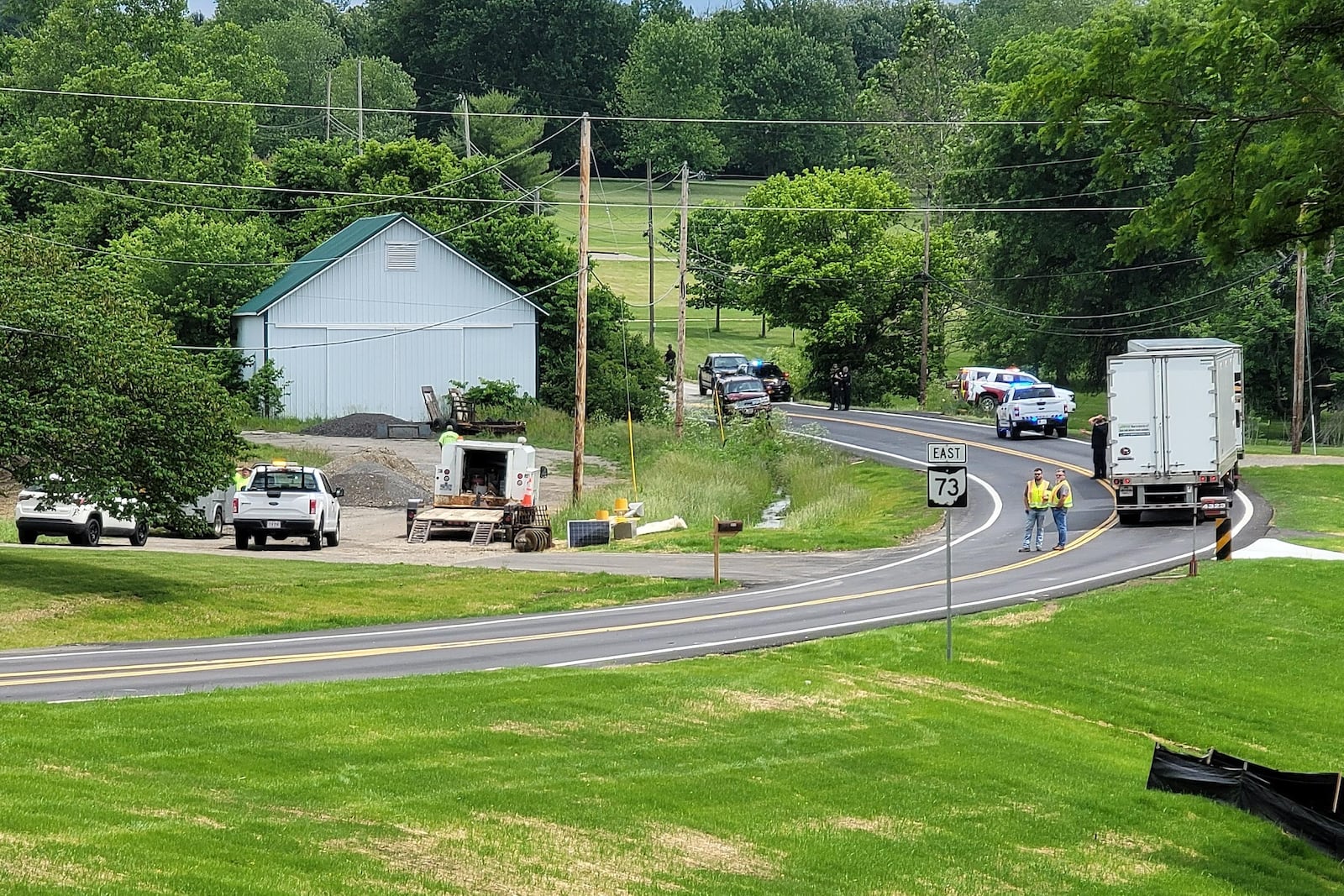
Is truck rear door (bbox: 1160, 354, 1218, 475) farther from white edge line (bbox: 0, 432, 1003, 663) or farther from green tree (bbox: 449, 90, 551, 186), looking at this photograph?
green tree (bbox: 449, 90, 551, 186)

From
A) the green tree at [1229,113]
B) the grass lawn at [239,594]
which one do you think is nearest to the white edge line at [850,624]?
the grass lawn at [239,594]

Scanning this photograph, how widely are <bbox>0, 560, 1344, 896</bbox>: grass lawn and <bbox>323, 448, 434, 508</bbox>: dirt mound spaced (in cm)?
2874

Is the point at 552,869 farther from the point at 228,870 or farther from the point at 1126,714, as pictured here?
the point at 1126,714

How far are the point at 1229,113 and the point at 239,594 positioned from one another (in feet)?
67.6

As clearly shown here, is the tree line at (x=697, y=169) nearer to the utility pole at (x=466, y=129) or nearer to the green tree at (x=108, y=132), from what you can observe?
the green tree at (x=108, y=132)

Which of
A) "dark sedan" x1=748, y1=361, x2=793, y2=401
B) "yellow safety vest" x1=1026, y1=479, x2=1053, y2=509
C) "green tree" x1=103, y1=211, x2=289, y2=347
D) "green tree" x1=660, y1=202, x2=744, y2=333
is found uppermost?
"green tree" x1=660, y1=202, x2=744, y2=333

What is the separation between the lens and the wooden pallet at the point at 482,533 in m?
41.6

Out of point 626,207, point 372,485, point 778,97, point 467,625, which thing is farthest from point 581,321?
point 778,97

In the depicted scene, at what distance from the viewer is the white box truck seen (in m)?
39.4

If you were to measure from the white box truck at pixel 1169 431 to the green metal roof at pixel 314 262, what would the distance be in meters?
33.6

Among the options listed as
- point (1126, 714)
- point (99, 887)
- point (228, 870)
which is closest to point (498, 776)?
point (228, 870)

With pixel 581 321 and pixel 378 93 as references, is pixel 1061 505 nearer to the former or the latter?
pixel 581 321

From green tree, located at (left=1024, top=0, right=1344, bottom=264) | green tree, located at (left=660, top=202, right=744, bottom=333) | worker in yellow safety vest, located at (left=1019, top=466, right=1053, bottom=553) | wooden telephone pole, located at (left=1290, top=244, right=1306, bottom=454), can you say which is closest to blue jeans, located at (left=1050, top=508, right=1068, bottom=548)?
worker in yellow safety vest, located at (left=1019, top=466, right=1053, bottom=553)

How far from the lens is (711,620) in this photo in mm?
28484
